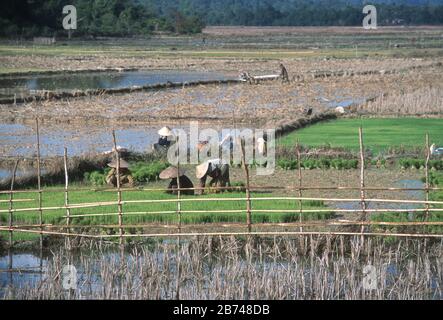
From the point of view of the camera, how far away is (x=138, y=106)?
1004 inches

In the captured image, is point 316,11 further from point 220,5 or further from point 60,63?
point 60,63

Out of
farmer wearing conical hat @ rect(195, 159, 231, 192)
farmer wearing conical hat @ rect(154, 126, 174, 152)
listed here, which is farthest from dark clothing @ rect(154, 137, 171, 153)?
farmer wearing conical hat @ rect(195, 159, 231, 192)

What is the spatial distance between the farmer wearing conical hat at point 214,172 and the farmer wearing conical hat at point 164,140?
3.71 metres

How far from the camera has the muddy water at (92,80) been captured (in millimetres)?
30516

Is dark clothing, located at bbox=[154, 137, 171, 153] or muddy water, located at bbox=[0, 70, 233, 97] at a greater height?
muddy water, located at bbox=[0, 70, 233, 97]

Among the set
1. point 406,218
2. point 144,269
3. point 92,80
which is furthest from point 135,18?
point 144,269

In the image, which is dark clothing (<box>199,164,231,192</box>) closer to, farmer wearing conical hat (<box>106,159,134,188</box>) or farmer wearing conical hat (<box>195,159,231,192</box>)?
farmer wearing conical hat (<box>195,159,231,192</box>)

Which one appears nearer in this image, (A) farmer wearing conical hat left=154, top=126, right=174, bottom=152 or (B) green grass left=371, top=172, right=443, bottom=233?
(B) green grass left=371, top=172, right=443, bottom=233

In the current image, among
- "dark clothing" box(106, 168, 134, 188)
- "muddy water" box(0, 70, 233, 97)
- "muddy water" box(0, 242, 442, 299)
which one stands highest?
"muddy water" box(0, 70, 233, 97)

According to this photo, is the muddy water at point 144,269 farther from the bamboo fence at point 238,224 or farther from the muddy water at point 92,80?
the muddy water at point 92,80

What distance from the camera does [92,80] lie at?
113 ft

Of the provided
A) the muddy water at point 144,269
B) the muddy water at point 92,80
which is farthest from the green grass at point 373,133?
the muddy water at point 92,80

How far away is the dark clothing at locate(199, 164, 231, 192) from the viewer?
44.7 feet

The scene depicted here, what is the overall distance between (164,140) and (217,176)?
413 centimetres
